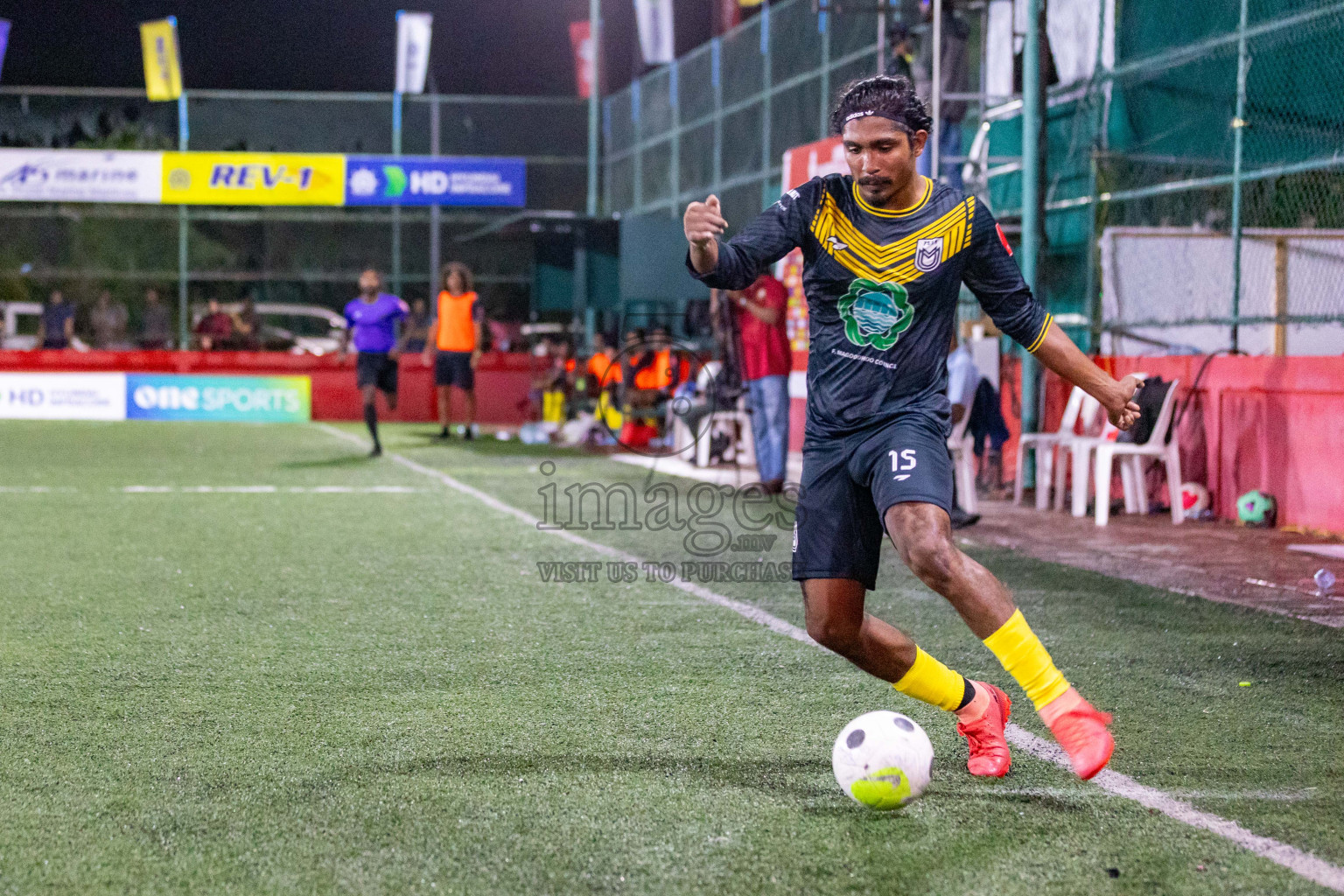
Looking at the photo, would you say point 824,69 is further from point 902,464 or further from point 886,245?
point 902,464

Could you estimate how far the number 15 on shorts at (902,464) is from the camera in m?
3.89

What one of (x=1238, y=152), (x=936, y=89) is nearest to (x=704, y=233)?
(x=1238, y=152)

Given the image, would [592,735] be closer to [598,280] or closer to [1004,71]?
[1004,71]

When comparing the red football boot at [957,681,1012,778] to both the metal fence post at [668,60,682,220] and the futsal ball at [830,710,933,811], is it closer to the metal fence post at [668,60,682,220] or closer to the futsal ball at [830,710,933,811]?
the futsal ball at [830,710,933,811]

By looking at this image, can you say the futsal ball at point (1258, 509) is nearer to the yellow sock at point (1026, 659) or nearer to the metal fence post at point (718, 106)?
the yellow sock at point (1026, 659)

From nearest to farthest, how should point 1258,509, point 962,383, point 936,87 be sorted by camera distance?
point 1258,509, point 962,383, point 936,87

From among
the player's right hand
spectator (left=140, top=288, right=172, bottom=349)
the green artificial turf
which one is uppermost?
spectator (left=140, top=288, right=172, bottom=349)

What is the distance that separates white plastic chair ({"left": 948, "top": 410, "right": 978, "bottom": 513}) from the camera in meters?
11.1

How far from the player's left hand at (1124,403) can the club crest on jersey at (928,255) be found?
0.64m

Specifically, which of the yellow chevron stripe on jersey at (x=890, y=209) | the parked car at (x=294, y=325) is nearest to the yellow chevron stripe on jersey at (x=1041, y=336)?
the yellow chevron stripe on jersey at (x=890, y=209)

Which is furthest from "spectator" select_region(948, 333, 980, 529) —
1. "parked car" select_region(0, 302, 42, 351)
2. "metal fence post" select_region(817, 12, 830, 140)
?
"parked car" select_region(0, 302, 42, 351)

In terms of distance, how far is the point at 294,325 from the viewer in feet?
88.2

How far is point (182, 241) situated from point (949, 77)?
58.9 ft

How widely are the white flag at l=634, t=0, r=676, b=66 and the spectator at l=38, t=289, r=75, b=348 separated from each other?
37.9ft
